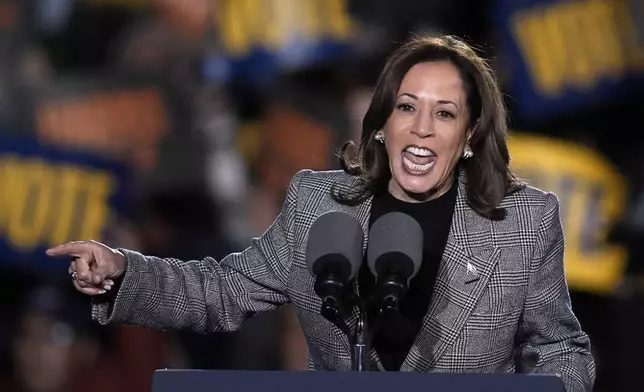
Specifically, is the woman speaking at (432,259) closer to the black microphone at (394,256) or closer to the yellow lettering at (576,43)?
the black microphone at (394,256)

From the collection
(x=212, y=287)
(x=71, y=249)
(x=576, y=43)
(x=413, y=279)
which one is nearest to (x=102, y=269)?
(x=71, y=249)

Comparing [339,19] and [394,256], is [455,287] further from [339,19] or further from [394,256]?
[339,19]

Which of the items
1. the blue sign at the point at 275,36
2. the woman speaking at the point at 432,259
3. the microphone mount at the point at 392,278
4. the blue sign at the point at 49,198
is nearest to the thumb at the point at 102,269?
the woman speaking at the point at 432,259

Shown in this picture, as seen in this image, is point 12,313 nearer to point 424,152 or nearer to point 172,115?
point 172,115

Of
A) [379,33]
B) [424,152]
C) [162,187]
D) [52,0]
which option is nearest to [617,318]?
[379,33]

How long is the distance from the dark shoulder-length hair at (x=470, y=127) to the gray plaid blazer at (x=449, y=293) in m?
0.03

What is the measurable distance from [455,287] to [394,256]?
42 centimetres

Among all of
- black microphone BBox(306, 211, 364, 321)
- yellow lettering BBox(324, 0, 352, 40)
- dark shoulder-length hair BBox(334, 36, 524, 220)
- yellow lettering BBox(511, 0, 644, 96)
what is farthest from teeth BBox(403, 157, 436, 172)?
yellow lettering BBox(511, 0, 644, 96)

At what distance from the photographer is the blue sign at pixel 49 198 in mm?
Answer: 4773

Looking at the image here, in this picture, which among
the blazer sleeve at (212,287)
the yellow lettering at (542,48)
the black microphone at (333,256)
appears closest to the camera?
the black microphone at (333,256)

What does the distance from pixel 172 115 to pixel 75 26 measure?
0.49 meters

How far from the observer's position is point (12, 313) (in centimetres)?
465

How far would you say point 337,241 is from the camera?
1866 millimetres

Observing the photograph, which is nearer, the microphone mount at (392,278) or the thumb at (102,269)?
the microphone mount at (392,278)
